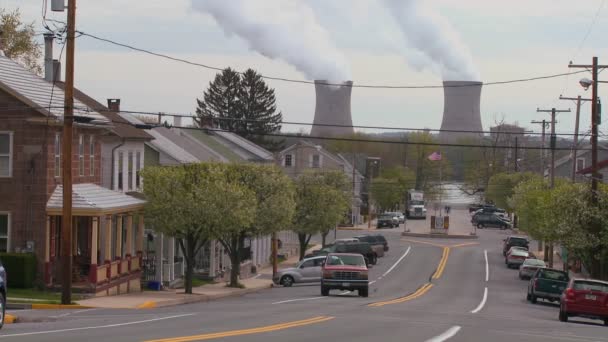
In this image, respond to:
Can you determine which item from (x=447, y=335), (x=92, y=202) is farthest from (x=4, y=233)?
(x=447, y=335)

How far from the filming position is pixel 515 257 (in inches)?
2537

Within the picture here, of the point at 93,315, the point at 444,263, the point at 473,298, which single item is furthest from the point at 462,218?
the point at 93,315

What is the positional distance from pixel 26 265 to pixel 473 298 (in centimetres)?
1879

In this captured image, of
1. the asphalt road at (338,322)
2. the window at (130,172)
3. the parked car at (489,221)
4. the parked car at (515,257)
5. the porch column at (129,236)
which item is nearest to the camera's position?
the asphalt road at (338,322)

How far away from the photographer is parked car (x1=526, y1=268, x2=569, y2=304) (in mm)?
40656

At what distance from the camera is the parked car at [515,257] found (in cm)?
6431

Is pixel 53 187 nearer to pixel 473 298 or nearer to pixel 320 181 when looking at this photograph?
pixel 473 298

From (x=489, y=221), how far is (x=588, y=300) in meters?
75.7

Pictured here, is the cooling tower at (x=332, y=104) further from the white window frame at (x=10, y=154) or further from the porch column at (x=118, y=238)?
the white window frame at (x=10, y=154)

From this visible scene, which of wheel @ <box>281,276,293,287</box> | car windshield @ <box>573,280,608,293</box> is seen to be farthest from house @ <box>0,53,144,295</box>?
car windshield @ <box>573,280,608,293</box>

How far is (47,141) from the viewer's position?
1351 inches

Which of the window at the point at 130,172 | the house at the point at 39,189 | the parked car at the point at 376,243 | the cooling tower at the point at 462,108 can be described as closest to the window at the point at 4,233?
the house at the point at 39,189

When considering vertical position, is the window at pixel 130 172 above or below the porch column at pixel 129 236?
above

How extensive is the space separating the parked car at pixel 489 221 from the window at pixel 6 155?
7446cm
